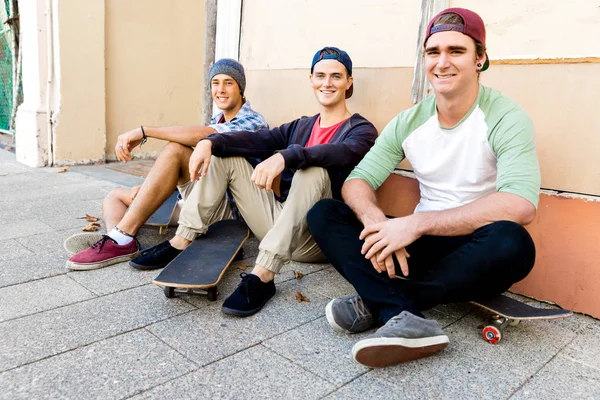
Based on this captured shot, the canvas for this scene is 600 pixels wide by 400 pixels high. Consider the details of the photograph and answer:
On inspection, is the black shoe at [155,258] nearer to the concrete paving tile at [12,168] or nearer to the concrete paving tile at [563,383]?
the concrete paving tile at [563,383]

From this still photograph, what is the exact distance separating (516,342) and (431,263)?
551 mm

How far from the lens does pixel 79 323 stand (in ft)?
7.82

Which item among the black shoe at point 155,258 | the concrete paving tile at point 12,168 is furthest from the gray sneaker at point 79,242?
the concrete paving tile at point 12,168

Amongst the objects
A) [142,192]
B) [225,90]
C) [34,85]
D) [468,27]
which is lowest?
[142,192]

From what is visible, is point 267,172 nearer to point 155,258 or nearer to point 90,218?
point 155,258

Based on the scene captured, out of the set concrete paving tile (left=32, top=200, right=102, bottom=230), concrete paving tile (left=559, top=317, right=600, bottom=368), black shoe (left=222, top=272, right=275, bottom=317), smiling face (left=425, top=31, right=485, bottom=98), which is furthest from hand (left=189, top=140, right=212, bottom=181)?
concrete paving tile (left=559, top=317, right=600, bottom=368)

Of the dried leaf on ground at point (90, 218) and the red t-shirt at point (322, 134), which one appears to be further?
the dried leaf on ground at point (90, 218)

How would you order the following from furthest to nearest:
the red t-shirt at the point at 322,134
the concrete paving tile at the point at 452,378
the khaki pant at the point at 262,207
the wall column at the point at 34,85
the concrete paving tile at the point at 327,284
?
1. the wall column at the point at 34,85
2. the red t-shirt at the point at 322,134
3. the concrete paving tile at the point at 327,284
4. the khaki pant at the point at 262,207
5. the concrete paving tile at the point at 452,378

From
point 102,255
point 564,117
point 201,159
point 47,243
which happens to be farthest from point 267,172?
point 47,243

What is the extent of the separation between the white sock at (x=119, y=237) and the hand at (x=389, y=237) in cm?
177

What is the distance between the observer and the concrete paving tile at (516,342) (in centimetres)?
224

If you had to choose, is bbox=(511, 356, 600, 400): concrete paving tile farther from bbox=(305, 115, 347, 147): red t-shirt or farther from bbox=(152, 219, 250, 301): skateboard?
bbox=(305, 115, 347, 147): red t-shirt

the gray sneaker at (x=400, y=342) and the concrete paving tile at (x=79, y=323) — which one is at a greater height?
the gray sneaker at (x=400, y=342)

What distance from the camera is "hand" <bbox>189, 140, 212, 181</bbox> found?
2.89 meters
